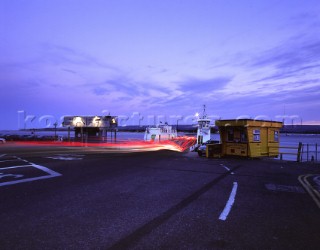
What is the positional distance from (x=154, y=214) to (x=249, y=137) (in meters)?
17.9

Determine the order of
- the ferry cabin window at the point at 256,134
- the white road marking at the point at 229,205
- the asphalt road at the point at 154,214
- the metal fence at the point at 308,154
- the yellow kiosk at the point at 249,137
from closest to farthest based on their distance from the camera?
the asphalt road at the point at 154,214 → the white road marking at the point at 229,205 → the yellow kiosk at the point at 249,137 → the ferry cabin window at the point at 256,134 → the metal fence at the point at 308,154

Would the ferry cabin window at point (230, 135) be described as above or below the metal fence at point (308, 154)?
above

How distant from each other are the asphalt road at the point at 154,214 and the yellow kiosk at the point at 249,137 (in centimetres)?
1212

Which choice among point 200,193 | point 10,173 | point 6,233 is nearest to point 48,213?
point 6,233

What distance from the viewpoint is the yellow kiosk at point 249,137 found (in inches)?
915

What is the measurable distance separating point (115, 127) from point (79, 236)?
47.0m

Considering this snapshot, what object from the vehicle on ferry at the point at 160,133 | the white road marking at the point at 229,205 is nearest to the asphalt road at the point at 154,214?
the white road marking at the point at 229,205

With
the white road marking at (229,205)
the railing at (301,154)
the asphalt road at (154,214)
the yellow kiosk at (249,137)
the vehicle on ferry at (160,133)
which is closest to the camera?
the asphalt road at (154,214)

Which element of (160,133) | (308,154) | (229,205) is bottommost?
(308,154)

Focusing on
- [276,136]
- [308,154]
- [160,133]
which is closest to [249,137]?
[276,136]

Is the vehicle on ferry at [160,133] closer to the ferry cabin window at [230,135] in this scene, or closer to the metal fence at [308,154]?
the metal fence at [308,154]

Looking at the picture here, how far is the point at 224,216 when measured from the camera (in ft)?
21.8

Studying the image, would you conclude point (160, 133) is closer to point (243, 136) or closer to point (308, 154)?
point (308, 154)

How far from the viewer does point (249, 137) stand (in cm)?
2317
